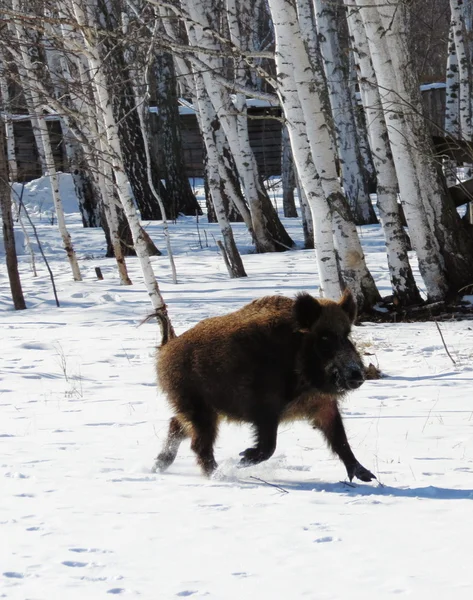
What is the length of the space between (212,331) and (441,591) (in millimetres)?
2223

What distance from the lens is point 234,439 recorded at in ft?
18.6

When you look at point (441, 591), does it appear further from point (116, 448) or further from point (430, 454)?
point (116, 448)

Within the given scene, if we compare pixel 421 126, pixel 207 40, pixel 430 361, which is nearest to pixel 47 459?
pixel 430 361

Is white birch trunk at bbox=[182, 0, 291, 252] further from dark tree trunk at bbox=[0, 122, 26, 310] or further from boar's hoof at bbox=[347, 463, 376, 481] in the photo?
boar's hoof at bbox=[347, 463, 376, 481]

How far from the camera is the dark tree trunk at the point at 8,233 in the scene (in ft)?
41.2

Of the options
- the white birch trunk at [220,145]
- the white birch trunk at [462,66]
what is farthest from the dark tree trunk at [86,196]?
the white birch trunk at [462,66]

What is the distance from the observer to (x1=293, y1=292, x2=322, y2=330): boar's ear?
14.4 feet

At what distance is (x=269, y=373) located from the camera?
4438mm

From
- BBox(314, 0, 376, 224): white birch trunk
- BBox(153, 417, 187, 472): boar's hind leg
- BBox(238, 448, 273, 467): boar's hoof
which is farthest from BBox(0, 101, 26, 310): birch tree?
BBox(238, 448, 273, 467): boar's hoof

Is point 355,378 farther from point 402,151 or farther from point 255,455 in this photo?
point 402,151

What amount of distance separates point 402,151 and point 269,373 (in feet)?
18.3

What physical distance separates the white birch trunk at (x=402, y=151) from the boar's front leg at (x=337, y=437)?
15.3ft

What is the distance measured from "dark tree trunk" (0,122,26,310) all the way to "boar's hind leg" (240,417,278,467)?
8.91 m

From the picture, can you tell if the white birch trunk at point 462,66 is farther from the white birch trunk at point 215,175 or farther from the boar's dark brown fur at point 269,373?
the boar's dark brown fur at point 269,373
